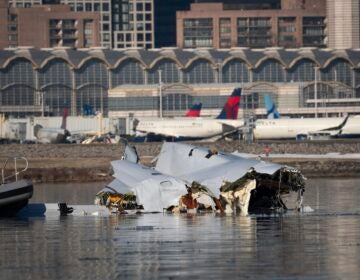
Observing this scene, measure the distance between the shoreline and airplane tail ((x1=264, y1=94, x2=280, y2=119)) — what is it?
6714 centimetres

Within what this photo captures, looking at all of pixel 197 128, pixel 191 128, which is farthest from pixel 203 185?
pixel 197 128

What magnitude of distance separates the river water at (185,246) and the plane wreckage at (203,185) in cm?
101

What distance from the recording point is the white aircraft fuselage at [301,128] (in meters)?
161

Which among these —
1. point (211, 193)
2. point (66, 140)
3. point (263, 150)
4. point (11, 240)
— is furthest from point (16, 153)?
point (11, 240)

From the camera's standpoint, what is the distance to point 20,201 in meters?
53.6

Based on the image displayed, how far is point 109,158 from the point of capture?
351 feet

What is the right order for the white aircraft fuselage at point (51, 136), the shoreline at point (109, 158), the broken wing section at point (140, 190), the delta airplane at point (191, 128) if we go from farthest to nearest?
the delta airplane at point (191, 128)
the white aircraft fuselage at point (51, 136)
the shoreline at point (109, 158)
the broken wing section at point (140, 190)

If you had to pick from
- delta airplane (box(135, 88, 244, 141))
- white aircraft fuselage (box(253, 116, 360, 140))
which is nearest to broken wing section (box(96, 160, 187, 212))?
white aircraft fuselage (box(253, 116, 360, 140))

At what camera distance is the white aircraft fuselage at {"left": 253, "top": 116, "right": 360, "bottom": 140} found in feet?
527

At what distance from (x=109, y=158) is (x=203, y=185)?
53.4m

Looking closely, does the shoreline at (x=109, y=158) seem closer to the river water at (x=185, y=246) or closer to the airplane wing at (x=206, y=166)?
the airplane wing at (x=206, y=166)

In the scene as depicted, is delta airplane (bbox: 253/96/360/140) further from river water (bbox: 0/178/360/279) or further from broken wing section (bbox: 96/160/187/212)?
river water (bbox: 0/178/360/279)

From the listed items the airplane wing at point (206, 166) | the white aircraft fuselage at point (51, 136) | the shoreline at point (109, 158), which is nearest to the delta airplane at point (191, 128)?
the white aircraft fuselage at point (51, 136)

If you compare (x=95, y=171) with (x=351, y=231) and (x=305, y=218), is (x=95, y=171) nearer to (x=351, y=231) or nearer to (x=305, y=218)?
(x=305, y=218)
